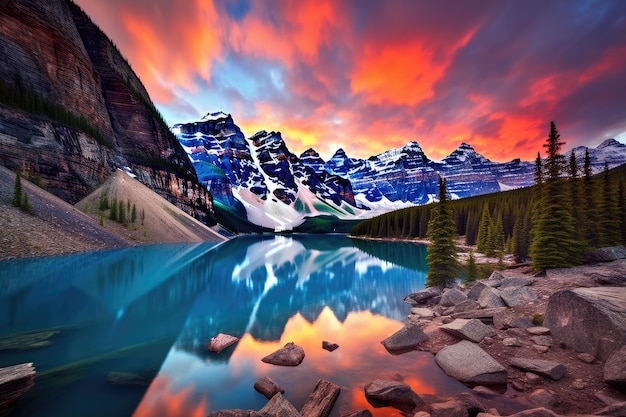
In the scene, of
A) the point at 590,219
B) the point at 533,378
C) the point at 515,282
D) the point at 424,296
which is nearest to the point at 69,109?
the point at 424,296

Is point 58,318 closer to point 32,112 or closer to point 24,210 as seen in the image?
point 24,210

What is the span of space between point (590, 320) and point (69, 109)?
11013 centimetres

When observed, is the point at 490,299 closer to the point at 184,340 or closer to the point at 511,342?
the point at 511,342

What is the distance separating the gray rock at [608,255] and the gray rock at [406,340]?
18.8 meters

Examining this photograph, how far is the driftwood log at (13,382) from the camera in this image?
292 inches

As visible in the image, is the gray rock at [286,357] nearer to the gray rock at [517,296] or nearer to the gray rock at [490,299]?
the gray rock at [490,299]

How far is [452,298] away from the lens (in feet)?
61.2

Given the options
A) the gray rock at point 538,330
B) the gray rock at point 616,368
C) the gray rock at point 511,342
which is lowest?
the gray rock at point 511,342

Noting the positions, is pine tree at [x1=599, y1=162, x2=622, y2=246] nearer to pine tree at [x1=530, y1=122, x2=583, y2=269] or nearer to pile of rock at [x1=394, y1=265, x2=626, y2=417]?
pine tree at [x1=530, y1=122, x2=583, y2=269]

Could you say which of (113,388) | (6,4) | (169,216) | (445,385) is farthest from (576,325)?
(6,4)

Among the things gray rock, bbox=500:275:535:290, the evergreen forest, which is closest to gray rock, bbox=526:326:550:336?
gray rock, bbox=500:275:535:290

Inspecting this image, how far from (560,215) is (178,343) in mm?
29551

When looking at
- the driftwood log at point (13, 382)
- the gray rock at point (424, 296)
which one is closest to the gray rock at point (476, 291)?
the gray rock at point (424, 296)

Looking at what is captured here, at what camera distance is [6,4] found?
219 ft
